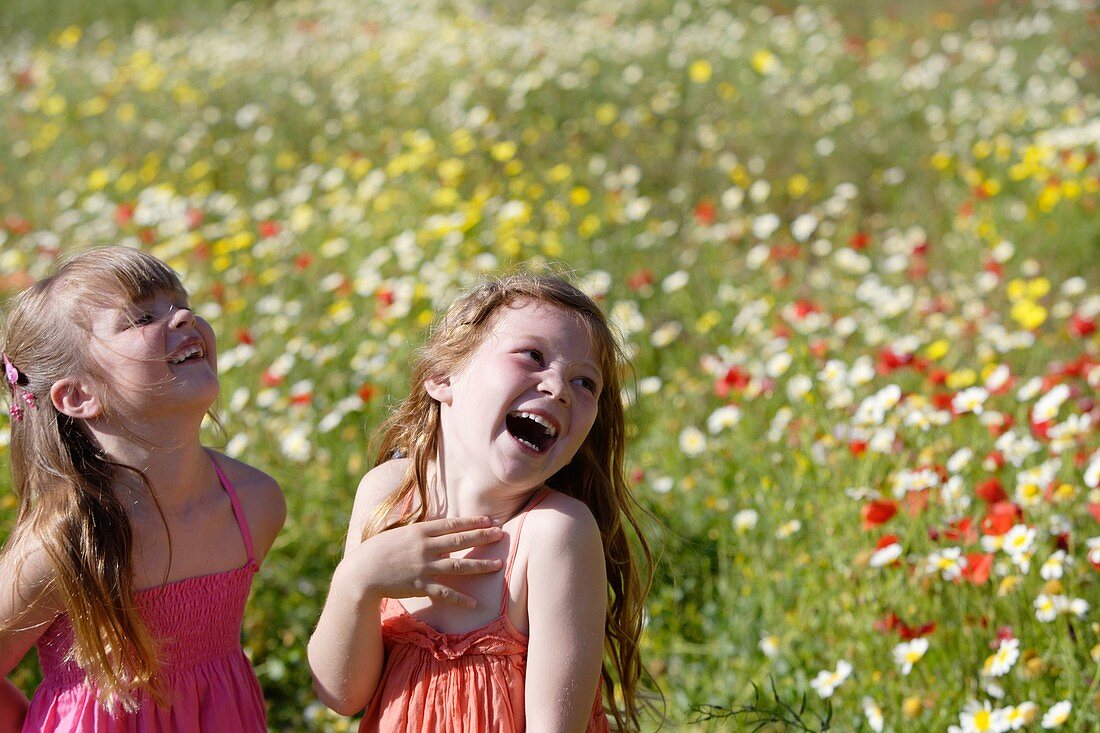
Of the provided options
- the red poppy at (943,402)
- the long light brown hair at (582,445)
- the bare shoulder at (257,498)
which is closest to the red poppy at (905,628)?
the long light brown hair at (582,445)

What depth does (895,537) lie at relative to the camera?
2.14 m

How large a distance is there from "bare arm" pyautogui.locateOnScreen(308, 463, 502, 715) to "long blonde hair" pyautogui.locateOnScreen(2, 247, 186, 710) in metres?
0.27

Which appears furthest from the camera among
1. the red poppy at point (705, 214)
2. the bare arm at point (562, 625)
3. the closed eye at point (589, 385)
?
the red poppy at point (705, 214)

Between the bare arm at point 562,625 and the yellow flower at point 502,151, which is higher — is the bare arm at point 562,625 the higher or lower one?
the higher one

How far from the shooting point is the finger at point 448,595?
1385mm

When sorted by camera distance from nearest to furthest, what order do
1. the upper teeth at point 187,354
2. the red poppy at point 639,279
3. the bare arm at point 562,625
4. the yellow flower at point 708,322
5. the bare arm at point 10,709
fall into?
the bare arm at point 562,625, the upper teeth at point 187,354, the bare arm at point 10,709, the yellow flower at point 708,322, the red poppy at point 639,279

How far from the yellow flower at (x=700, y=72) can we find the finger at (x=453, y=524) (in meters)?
4.78

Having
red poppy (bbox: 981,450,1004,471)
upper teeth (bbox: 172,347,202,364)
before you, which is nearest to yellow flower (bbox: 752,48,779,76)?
red poppy (bbox: 981,450,1004,471)

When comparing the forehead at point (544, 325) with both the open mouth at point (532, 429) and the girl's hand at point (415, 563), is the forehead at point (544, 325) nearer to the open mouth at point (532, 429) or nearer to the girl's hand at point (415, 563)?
the open mouth at point (532, 429)

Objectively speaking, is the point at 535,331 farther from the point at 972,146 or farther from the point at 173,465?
the point at 972,146

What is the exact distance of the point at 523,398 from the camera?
140cm

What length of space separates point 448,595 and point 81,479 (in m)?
0.51

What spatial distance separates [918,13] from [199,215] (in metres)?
5.82

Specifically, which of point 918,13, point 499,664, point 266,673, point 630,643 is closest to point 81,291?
point 499,664
